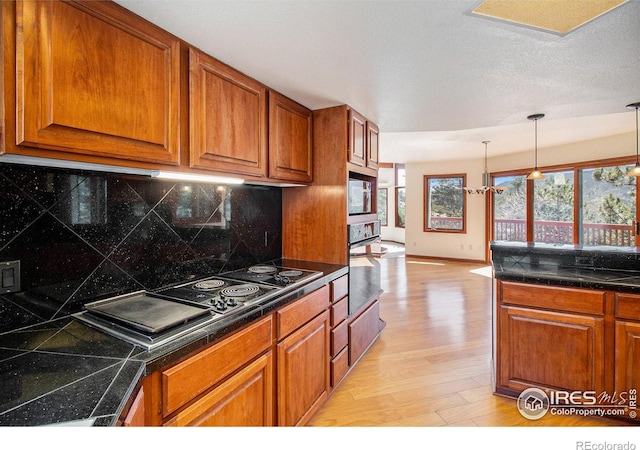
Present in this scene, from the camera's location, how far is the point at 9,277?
1205mm

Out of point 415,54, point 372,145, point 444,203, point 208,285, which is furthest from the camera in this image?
point 444,203

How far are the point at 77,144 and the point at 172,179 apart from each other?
28.2 inches

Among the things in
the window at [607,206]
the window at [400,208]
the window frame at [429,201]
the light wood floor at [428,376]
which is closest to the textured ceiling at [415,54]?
the light wood floor at [428,376]

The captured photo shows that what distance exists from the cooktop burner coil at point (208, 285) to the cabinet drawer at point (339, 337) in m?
0.86

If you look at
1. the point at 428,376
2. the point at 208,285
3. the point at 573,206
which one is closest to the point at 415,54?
the point at 208,285

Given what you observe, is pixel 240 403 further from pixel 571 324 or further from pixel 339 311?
pixel 571 324

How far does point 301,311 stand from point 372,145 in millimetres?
1780

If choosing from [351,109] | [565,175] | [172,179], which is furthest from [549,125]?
[172,179]

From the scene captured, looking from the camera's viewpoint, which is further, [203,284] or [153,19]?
[203,284]

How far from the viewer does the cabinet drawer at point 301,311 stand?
166 cm

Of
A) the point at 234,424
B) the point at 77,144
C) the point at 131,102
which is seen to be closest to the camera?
the point at 77,144

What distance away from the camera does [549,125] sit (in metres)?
4.19

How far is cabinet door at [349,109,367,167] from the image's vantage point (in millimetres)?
2475

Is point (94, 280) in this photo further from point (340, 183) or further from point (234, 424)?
point (340, 183)
